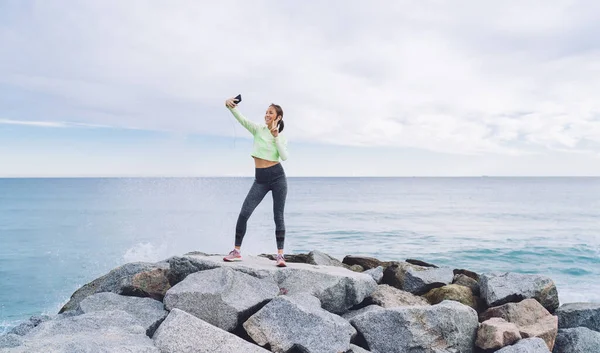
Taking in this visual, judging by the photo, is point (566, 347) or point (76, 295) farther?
point (76, 295)

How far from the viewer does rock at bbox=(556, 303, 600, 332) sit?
8.94 m

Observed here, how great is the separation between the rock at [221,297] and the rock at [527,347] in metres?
3.05

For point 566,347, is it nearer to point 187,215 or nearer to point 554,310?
point 554,310

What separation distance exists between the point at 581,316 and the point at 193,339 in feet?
22.1

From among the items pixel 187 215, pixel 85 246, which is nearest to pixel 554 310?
pixel 85 246

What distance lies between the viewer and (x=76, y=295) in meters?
9.64

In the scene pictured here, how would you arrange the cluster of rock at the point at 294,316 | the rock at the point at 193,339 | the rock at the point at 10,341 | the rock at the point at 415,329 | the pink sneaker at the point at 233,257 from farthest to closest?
the pink sneaker at the point at 233,257, the rock at the point at 415,329, the cluster of rock at the point at 294,316, the rock at the point at 193,339, the rock at the point at 10,341

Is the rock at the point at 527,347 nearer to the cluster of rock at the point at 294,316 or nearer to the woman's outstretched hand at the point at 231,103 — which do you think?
the cluster of rock at the point at 294,316

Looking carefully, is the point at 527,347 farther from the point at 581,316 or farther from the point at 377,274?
the point at 377,274

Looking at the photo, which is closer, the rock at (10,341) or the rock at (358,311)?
the rock at (10,341)

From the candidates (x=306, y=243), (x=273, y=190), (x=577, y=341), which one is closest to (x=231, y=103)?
(x=273, y=190)

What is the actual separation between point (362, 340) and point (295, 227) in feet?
116

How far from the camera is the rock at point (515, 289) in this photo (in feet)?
29.1

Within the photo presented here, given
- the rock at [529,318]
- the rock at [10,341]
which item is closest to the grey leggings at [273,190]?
the rock at [10,341]
